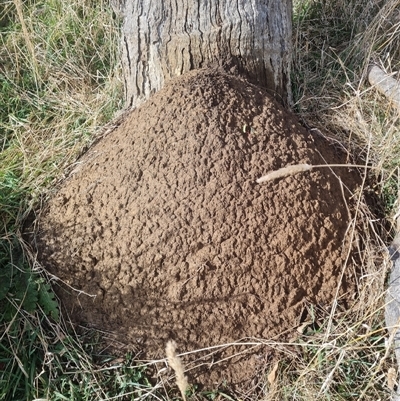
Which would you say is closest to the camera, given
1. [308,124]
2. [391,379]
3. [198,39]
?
[391,379]

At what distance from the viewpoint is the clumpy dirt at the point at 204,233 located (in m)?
2.09

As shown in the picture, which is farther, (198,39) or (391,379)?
(198,39)

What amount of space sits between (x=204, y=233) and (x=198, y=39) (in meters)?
0.84

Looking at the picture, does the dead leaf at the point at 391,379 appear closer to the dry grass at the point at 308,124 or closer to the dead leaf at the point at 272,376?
the dry grass at the point at 308,124

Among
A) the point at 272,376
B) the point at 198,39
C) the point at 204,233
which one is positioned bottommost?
the point at 272,376

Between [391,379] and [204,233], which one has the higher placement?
[204,233]

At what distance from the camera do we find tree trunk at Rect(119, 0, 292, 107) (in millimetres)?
2383

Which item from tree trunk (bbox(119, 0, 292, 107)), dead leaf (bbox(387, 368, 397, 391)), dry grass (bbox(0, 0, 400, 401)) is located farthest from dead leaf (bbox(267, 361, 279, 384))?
tree trunk (bbox(119, 0, 292, 107))

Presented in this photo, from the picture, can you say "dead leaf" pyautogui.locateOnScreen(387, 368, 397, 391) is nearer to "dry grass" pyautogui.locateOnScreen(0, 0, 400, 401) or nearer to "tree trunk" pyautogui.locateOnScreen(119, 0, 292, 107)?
"dry grass" pyautogui.locateOnScreen(0, 0, 400, 401)

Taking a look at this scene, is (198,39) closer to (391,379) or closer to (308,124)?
(308,124)

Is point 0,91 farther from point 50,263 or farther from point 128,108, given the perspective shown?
point 50,263

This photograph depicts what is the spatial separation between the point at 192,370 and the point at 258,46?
1380mm

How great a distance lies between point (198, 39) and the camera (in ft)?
7.83

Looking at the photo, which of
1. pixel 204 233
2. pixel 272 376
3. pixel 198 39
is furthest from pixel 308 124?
pixel 272 376
